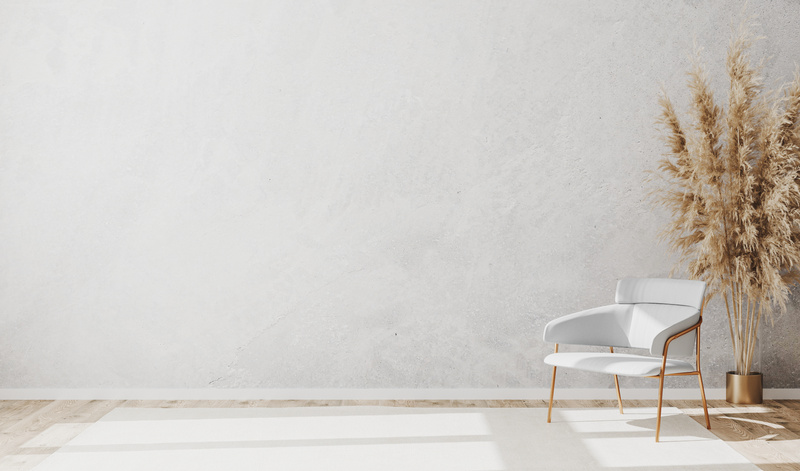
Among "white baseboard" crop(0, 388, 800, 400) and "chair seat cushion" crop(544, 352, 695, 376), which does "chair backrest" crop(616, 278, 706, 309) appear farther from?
"white baseboard" crop(0, 388, 800, 400)

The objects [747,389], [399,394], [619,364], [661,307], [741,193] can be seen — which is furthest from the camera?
[399,394]

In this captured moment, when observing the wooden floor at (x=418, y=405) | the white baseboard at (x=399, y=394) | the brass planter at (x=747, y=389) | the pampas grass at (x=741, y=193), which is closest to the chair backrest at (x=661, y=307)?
the pampas grass at (x=741, y=193)

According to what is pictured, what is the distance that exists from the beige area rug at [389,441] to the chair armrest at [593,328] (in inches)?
17.5

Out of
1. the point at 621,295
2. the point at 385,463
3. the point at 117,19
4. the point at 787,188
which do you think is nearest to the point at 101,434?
the point at 385,463

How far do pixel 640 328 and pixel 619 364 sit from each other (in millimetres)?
497

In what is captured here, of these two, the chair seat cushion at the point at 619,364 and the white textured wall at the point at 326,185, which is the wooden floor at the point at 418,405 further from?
the chair seat cushion at the point at 619,364

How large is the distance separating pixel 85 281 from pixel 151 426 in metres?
1.24

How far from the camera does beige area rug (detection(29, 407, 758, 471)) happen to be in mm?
3248

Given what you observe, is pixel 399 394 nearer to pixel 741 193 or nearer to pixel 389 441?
pixel 389 441

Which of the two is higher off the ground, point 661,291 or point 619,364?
point 661,291

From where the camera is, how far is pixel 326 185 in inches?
184

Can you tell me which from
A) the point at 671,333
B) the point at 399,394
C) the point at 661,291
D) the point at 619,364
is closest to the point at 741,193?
the point at 661,291

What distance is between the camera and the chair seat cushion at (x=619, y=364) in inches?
139

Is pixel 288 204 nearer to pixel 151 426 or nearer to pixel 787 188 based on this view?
pixel 151 426
